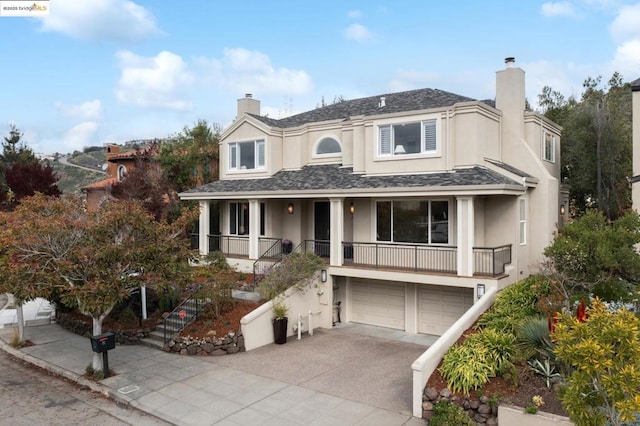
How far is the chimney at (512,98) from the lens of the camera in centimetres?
1619

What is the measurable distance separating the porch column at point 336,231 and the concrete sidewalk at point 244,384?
288cm

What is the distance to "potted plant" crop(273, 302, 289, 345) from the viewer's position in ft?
45.1

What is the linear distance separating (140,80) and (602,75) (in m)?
30.2

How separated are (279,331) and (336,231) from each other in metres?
4.08

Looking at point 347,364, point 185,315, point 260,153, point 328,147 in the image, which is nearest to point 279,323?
point 347,364

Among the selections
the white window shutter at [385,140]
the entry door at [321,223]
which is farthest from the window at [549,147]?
the entry door at [321,223]

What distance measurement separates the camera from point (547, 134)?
17.7 meters

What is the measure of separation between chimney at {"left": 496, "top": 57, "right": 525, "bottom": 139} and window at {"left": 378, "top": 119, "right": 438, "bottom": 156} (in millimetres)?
3277

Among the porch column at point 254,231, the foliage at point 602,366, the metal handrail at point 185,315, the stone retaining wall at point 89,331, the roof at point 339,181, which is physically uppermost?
the roof at point 339,181

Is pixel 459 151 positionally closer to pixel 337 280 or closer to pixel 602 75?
pixel 337 280

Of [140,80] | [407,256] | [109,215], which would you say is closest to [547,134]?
[407,256]

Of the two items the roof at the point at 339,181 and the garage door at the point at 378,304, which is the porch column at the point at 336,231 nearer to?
the roof at the point at 339,181

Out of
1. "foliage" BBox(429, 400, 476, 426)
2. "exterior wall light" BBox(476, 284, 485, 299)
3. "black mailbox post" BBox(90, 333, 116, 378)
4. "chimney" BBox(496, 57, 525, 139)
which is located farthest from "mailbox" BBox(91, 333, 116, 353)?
"chimney" BBox(496, 57, 525, 139)

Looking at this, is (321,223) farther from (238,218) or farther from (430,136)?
(430,136)
